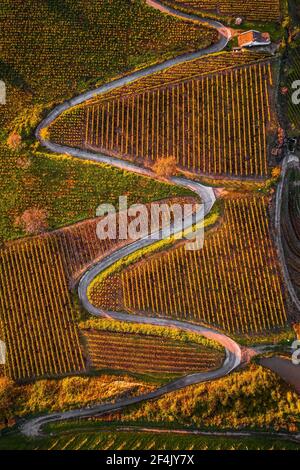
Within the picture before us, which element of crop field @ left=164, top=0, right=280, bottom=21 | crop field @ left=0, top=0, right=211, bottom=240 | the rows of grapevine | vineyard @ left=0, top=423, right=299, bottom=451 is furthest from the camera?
crop field @ left=164, top=0, right=280, bottom=21

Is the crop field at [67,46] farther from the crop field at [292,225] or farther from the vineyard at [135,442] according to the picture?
the vineyard at [135,442]

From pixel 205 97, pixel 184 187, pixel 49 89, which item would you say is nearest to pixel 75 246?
pixel 184 187

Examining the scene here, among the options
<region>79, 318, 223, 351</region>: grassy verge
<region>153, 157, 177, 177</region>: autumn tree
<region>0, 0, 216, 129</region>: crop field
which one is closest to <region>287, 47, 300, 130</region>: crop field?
<region>0, 0, 216, 129</region>: crop field

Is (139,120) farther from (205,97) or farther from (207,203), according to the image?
(207,203)

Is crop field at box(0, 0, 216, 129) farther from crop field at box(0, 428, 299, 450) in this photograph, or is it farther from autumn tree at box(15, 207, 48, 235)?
crop field at box(0, 428, 299, 450)

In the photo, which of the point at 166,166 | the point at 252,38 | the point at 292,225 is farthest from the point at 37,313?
the point at 252,38

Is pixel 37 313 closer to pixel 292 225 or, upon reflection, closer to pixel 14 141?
pixel 14 141

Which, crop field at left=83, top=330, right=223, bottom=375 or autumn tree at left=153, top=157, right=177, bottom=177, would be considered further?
autumn tree at left=153, top=157, right=177, bottom=177
